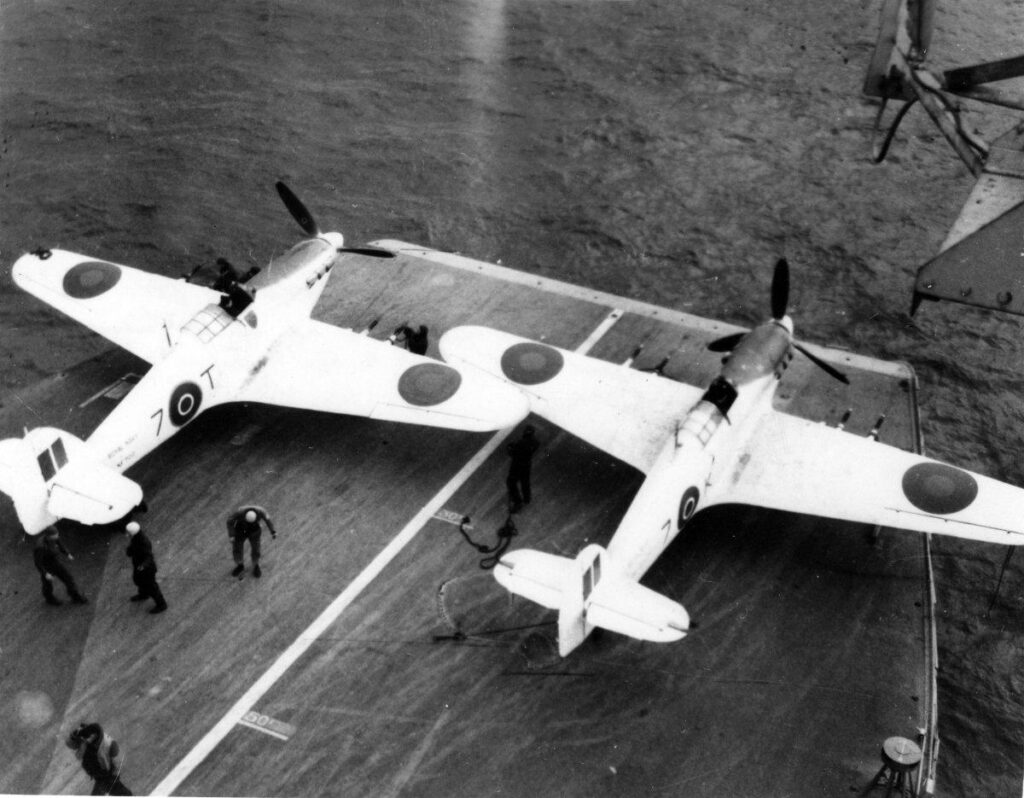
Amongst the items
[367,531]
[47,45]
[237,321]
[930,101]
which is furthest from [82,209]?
[930,101]

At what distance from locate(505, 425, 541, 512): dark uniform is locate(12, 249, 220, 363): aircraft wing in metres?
6.71

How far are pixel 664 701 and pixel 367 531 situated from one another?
17.2 feet

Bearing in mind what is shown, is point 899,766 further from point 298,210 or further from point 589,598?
point 298,210

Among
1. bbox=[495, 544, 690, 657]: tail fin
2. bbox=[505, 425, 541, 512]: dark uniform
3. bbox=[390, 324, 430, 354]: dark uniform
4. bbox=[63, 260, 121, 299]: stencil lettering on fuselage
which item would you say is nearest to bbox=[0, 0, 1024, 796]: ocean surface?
bbox=[63, 260, 121, 299]: stencil lettering on fuselage

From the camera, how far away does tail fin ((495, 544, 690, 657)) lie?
1261 cm

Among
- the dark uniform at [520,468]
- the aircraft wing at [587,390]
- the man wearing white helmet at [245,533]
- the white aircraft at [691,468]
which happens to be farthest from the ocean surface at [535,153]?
the man wearing white helmet at [245,533]

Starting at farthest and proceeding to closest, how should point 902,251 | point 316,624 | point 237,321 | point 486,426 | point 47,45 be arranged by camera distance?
point 47,45
point 902,251
point 237,321
point 486,426
point 316,624

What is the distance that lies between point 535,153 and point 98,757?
69.6ft

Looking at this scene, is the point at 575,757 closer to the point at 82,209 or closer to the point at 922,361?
the point at 922,361

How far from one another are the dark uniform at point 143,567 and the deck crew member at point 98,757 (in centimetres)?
222

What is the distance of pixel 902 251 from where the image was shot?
1014 inches

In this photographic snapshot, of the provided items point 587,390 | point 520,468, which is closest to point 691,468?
point 520,468

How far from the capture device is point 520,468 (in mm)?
15875

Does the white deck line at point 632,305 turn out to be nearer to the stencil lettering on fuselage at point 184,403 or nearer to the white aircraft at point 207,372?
the white aircraft at point 207,372
